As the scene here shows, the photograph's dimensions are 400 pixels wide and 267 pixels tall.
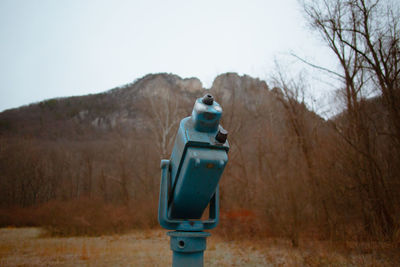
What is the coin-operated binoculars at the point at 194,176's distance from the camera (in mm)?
2668

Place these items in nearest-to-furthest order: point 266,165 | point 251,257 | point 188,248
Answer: point 188,248 → point 251,257 → point 266,165

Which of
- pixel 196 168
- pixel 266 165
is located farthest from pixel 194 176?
pixel 266 165

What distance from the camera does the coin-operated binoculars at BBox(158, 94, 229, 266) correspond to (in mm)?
2668

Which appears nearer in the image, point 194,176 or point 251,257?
point 194,176

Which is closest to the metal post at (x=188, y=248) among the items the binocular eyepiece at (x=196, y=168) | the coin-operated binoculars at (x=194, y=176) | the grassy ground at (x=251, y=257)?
the coin-operated binoculars at (x=194, y=176)

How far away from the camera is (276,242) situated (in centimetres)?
1064

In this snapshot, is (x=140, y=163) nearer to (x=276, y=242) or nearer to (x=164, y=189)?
(x=276, y=242)

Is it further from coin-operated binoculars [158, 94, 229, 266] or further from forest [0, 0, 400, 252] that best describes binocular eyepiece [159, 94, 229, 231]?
forest [0, 0, 400, 252]

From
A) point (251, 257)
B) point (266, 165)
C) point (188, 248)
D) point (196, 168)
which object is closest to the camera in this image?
point (196, 168)

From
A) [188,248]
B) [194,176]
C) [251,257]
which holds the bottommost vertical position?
[251,257]

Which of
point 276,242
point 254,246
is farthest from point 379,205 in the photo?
point 254,246

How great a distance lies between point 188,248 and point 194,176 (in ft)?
2.40

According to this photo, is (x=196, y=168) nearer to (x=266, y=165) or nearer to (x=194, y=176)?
(x=194, y=176)

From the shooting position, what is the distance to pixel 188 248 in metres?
2.74
